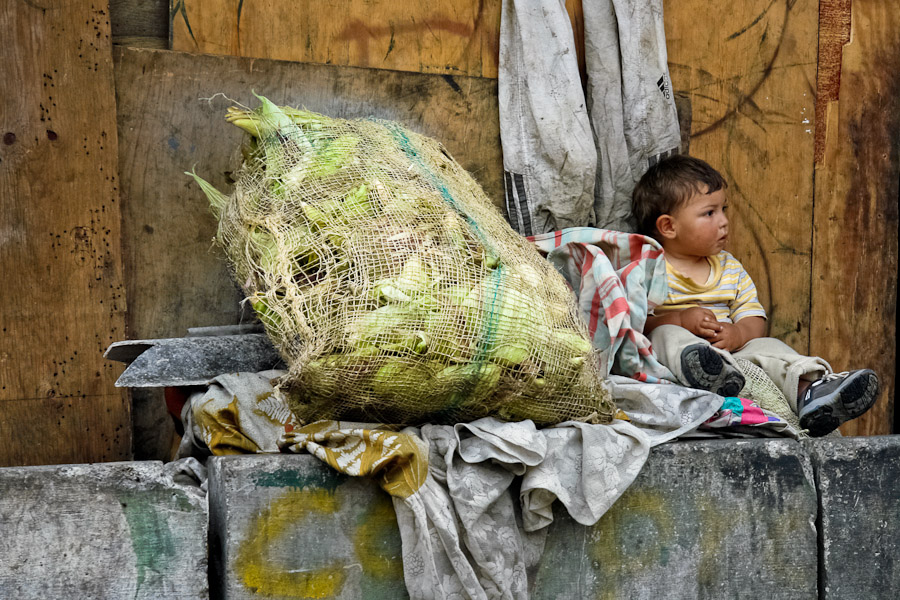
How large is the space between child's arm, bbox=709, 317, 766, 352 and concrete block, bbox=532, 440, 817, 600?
0.72m

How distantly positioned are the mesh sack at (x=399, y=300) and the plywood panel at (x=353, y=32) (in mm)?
847

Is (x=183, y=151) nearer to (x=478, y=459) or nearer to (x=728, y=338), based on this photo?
(x=478, y=459)

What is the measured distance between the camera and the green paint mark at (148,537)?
249 centimetres

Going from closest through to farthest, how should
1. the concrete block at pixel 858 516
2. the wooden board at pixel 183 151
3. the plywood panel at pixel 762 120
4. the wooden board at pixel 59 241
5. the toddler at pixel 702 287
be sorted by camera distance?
the concrete block at pixel 858 516
the wooden board at pixel 59 241
the toddler at pixel 702 287
the wooden board at pixel 183 151
the plywood panel at pixel 762 120

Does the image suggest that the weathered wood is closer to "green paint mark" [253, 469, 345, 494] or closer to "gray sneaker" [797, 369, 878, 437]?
"green paint mark" [253, 469, 345, 494]

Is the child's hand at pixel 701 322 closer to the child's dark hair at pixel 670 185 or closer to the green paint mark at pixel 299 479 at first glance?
the child's dark hair at pixel 670 185

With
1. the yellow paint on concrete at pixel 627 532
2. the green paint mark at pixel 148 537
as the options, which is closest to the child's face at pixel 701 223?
the yellow paint on concrete at pixel 627 532

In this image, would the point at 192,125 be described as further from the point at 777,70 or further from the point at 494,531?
the point at 777,70

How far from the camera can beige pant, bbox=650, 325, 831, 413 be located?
3.28 m

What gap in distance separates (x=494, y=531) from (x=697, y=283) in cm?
161

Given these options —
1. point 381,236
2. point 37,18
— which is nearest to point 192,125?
point 37,18

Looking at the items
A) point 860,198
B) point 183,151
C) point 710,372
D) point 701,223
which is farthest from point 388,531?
point 860,198

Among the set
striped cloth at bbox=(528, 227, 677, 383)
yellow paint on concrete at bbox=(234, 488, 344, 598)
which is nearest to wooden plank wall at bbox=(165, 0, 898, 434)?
striped cloth at bbox=(528, 227, 677, 383)

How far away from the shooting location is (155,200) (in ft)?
11.4
